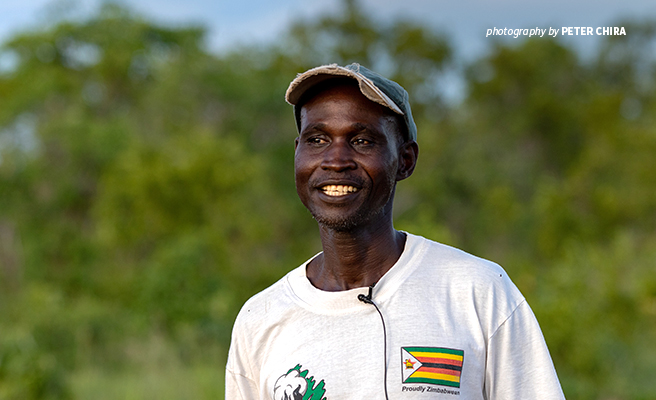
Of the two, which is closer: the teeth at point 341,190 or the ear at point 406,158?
the teeth at point 341,190

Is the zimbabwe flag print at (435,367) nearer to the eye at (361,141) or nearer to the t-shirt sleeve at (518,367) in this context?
the t-shirt sleeve at (518,367)

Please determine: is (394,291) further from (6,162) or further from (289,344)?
(6,162)

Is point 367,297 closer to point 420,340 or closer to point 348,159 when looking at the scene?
point 420,340

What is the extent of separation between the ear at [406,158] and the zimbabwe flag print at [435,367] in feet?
1.65

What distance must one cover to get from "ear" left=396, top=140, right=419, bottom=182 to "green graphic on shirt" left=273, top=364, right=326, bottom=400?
0.58 metres

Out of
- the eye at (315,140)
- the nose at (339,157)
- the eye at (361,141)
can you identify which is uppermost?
the eye at (315,140)

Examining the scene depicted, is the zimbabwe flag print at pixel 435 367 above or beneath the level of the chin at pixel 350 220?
beneath

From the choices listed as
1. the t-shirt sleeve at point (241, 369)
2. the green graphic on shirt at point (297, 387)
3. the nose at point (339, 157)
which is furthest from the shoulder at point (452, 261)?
the t-shirt sleeve at point (241, 369)

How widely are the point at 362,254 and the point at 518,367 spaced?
50cm

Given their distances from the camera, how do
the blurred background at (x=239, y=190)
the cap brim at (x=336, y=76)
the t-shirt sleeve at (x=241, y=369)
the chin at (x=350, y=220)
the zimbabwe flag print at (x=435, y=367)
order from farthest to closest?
the blurred background at (x=239, y=190)
the t-shirt sleeve at (x=241, y=369)
the chin at (x=350, y=220)
the cap brim at (x=336, y=76)
the zimbabwe flag print at (x=435, y=367)

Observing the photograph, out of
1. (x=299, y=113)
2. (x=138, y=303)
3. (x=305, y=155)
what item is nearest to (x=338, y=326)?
(x=305, y=155)

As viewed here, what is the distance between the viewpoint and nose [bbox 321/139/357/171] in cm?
184

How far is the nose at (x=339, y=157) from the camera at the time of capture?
6.03 feet

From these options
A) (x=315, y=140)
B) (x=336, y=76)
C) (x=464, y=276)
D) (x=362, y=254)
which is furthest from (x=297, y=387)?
(x=336, y=76)
